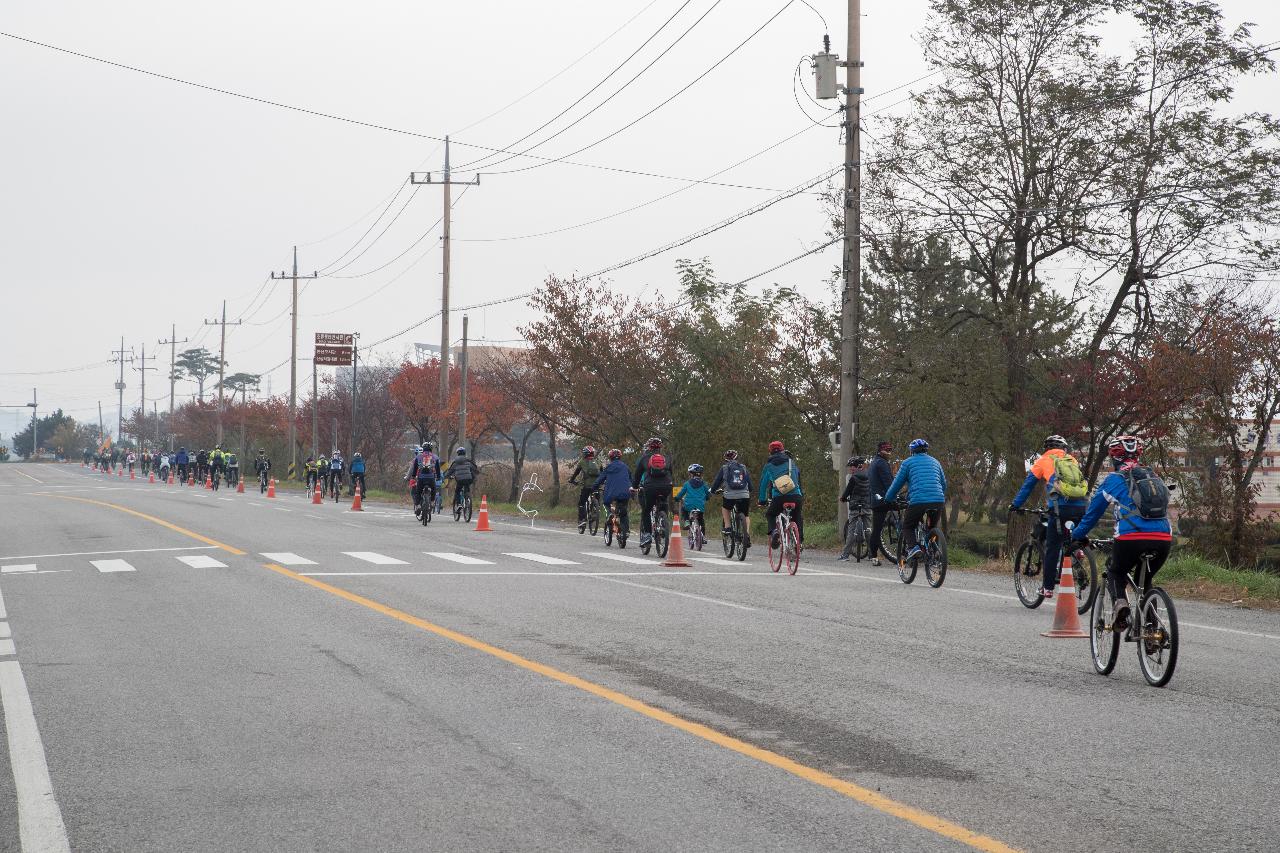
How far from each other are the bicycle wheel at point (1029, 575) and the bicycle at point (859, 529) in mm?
7595

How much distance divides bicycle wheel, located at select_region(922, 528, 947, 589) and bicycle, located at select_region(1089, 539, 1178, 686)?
7.11 m

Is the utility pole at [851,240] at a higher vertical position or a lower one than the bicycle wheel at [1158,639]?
higher

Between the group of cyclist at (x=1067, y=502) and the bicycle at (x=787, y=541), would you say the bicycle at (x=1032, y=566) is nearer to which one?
the group of cyclist at (x=1067, y=502)

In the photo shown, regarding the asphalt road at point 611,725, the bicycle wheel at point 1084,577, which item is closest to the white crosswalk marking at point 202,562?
the asphalt road at point 611,725

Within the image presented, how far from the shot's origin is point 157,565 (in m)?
20.0

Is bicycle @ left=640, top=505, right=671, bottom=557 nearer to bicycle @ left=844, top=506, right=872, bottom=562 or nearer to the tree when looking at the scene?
bicycle @ left=844, top=506, right=872, bottom=562

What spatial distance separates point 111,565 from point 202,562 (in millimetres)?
1238

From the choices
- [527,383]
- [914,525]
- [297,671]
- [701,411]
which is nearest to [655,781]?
[297,671]

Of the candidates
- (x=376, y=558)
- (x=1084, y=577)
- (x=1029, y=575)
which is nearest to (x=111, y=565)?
(x=376, y=558)

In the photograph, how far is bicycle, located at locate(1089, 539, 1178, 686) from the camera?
31.1 feet

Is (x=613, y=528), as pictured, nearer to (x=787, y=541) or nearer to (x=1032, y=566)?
(x=787, y=541)

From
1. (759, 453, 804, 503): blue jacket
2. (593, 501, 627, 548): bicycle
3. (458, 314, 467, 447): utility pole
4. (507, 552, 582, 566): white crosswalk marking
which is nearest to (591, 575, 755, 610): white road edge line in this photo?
(507, 552, 582, 566): white crosswalk marking

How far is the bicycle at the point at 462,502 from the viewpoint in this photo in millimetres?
33094

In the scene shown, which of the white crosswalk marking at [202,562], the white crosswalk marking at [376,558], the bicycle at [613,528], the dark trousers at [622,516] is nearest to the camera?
the white crosswalk marking at [202,562]
